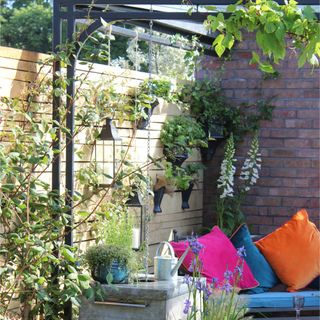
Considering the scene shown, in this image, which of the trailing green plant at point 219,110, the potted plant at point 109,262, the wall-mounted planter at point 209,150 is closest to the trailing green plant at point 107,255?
the potted plant at point 109,262

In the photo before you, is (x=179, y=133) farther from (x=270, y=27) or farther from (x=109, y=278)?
(x=270, y=27)

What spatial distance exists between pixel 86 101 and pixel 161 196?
1.30 metres

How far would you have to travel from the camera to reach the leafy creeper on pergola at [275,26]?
3602 mm

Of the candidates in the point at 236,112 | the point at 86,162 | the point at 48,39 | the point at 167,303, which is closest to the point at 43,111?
the point at 86,162

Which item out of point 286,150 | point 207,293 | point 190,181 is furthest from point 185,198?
point 207,293

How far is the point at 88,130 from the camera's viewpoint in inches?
195

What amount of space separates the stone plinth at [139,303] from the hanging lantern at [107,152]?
77 centimetres

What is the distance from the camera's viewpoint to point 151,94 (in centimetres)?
558

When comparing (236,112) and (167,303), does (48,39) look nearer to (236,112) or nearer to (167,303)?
(236,112)

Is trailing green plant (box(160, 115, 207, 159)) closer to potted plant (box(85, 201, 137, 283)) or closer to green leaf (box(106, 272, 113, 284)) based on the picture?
potted plant (box(85, 201, 137, 283))

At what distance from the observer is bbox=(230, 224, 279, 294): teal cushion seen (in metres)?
5.65

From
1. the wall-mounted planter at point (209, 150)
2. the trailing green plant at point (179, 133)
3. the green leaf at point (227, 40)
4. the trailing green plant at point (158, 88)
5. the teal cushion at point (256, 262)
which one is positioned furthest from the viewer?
the wall-mounted planter at point (209, 150)

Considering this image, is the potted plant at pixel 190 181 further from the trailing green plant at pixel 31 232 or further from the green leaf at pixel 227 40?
the green leaf at pixel 227 40

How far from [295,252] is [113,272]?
192cm
